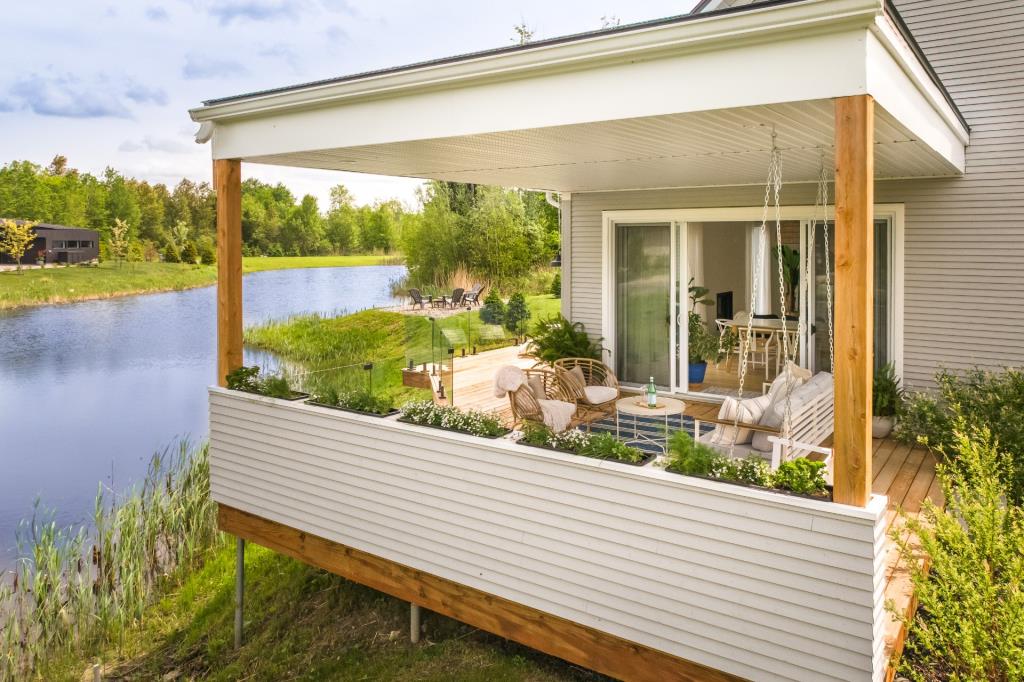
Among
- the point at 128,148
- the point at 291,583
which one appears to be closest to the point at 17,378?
the point at 128,148

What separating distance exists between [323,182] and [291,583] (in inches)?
905

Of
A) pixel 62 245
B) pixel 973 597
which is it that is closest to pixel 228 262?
pixel 973 597

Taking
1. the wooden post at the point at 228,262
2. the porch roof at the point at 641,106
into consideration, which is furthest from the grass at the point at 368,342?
the porch roof at the point at 641,106

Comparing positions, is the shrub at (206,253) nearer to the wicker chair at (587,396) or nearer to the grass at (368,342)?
the grass at (368,342)

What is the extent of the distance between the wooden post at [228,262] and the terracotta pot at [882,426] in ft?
19.0

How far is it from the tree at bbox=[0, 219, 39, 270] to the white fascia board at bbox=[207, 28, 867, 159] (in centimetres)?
1926

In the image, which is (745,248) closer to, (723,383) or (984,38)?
(723,383)

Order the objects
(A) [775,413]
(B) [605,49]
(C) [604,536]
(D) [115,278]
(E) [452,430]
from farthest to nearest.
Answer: (D) [115,278] < (A) [775,413] < (E) [452,430] < (C) [604,536] < (B) [605,49]

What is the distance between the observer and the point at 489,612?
4.91 metres

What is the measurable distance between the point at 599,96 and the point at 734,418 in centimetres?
259

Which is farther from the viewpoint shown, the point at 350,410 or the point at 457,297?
the point at 457,297

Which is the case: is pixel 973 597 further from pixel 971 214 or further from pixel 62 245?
pixel 62 245

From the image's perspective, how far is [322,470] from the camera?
575 centimetres

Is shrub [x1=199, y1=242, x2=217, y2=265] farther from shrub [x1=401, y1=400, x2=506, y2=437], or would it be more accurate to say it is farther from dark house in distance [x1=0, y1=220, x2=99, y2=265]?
shrub [x1=401, y1=400, x2=506, y2=437]
